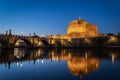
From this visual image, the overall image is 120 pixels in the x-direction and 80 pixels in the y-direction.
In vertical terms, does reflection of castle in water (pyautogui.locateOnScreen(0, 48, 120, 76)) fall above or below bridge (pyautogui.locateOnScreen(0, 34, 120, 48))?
below

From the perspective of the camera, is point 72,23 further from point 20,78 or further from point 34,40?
point 20,78

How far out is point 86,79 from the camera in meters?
17.7

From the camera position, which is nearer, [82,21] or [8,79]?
[8,79]

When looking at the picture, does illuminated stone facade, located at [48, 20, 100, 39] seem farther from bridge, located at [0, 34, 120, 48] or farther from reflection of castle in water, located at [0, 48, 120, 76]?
reflection of castle in water, located at [0, 48, 120, 76]

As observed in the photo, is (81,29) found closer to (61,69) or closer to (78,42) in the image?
(78,42)

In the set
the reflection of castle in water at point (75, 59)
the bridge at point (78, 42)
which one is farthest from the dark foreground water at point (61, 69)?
the bridge at point (78, 42)

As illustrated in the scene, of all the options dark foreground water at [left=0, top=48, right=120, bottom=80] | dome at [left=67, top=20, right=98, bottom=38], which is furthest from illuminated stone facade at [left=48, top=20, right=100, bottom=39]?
dark foreground water at [left=0, top=48, right=120, bottom=80]

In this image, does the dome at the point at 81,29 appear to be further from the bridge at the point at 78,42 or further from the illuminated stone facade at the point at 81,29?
the bridge at the point at 78,42

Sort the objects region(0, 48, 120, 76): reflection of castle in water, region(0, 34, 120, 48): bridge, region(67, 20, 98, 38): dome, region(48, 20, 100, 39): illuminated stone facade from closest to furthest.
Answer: region(0, 48, 120, 76): reflection of castle in water < region(0, 34, 120, 48): bridge < region(48, 20, 100, 39): illuminated stone facade < region(67, 20, 98, 38): dome

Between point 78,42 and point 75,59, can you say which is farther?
point 78,42

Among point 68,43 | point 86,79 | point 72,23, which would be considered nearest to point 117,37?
point 68,43

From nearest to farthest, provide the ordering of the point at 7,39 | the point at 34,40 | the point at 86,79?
the point at 86,79 → the point at 7,39 → the point at 34,40

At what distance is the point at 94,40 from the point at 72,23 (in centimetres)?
3577

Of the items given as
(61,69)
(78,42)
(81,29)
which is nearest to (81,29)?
(81,29)
